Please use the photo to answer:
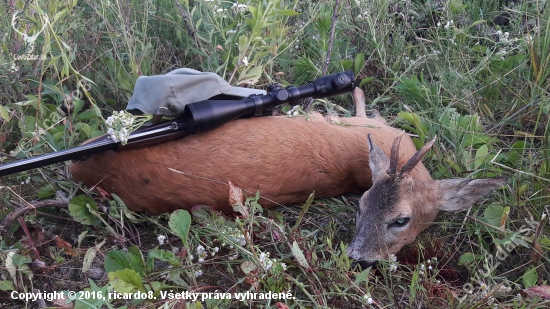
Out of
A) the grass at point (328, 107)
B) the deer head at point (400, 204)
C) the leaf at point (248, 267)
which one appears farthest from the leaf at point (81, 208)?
the deer head at point (400, 204)

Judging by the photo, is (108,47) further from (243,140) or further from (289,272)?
(289,272)

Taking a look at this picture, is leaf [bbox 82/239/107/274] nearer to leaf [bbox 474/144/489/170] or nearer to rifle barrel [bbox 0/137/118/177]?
rifle barrel [bbox 0/137/118/177]

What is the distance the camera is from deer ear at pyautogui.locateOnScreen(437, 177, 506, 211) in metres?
3.03

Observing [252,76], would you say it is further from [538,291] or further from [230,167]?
[538,291]

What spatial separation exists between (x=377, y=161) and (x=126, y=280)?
5.28 feet

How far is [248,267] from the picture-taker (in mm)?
2693

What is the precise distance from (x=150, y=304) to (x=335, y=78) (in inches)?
73.8

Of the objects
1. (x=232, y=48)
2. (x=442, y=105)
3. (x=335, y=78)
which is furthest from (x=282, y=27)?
(x=442, y=105)

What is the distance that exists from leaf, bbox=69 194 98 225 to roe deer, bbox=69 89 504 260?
0.13m

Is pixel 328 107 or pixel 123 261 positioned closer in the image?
pixel 123 261

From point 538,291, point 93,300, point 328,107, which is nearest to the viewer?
point 93,300

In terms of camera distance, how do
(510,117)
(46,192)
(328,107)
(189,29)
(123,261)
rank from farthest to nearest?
(189,29) → (328,107) → (510,117) → (46,192) → (123,261)

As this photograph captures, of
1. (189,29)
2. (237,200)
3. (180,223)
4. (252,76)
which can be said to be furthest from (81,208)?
(189,29)

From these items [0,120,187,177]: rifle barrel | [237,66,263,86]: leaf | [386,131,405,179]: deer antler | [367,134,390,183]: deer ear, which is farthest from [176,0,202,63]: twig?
[386,131,405,179]: deer antler
